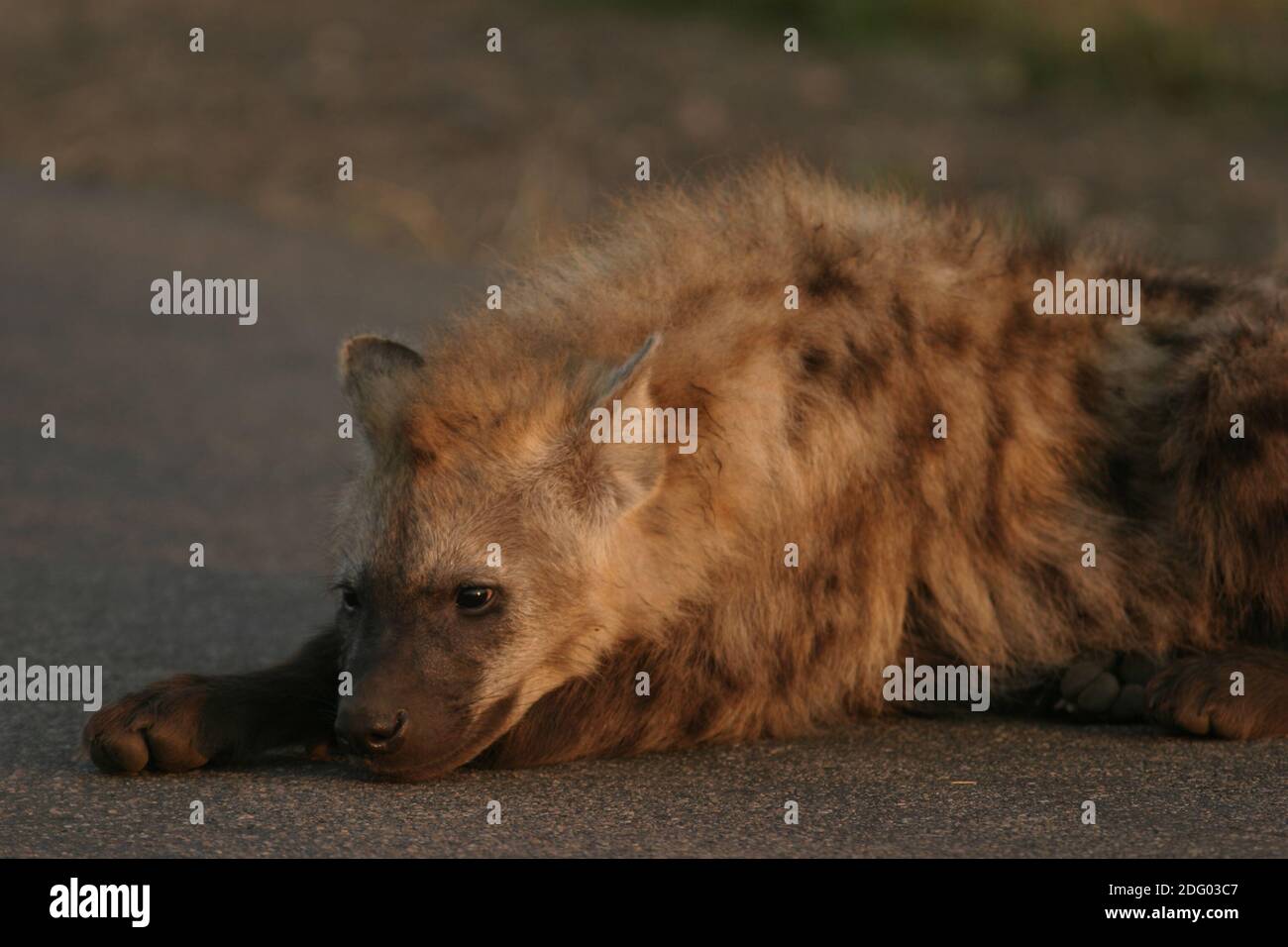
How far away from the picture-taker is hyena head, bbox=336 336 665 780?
4.04 metres

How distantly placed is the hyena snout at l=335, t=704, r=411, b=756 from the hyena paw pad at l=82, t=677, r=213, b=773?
1.18ft

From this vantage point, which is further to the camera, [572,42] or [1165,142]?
[572,42]

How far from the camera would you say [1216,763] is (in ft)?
13.8

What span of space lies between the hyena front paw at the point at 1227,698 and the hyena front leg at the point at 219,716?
1.90 meters

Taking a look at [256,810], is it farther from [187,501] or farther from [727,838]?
[187,501]

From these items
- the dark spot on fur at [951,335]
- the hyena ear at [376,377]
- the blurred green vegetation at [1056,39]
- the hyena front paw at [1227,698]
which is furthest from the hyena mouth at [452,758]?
the blurred green vegetation at [1056,39]

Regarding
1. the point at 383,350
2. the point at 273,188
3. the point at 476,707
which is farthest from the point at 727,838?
the point at 273,188

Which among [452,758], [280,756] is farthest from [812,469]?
[280,756]

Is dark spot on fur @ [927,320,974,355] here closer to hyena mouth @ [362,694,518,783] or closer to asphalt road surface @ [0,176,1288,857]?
asphalt road surface @ [0,176,1288,857]

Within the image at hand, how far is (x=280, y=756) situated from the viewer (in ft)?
14.3

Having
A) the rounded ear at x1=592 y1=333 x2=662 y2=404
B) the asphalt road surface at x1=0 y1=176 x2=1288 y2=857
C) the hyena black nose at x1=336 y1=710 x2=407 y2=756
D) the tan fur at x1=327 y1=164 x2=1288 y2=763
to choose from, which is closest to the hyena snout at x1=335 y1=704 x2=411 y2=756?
the hyena black nose at x1=336 y1=710 x2=407 y2=756

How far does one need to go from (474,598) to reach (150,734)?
0.73 meters

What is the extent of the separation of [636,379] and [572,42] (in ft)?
30.8

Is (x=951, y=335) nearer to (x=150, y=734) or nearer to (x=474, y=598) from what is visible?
(x=474, y=598)
